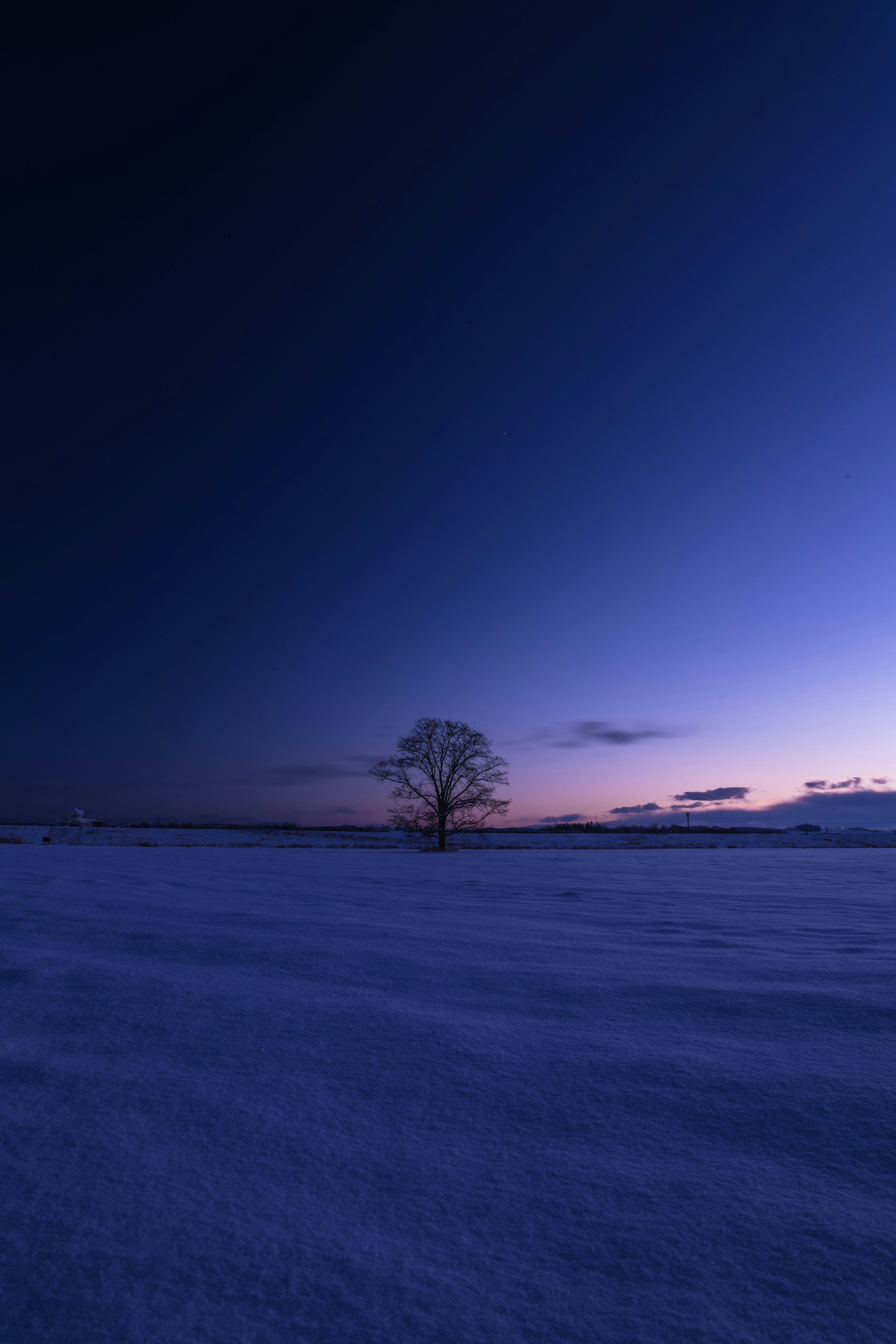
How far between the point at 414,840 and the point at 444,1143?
78.3 feet

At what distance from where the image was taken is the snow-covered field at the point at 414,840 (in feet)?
74.7

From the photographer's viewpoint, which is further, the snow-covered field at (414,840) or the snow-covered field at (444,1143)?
the snow-covered field at (414,840)

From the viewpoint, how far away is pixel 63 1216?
105 cm

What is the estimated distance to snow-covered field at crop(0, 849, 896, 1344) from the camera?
2.87ft

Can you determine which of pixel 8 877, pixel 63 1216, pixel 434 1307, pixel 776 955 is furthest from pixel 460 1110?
pixel 8 877

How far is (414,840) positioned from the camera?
80.0 feet

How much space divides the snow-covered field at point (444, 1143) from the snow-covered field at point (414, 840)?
47.6ft

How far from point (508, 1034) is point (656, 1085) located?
18.1 inches

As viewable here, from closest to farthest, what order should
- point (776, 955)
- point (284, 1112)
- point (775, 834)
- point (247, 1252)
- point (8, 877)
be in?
point (247, 1252), point (284, 1112), point (776, 955), point (8, 877), point (775, 834)

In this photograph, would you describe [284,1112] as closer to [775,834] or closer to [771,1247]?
[771,1247]

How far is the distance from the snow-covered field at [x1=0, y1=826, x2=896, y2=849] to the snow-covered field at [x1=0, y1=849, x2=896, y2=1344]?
47.6ft

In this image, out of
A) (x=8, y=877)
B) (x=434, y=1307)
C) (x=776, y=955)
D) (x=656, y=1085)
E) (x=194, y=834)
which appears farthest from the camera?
(x=194, y=834)

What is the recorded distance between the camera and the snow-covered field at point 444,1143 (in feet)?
2.87

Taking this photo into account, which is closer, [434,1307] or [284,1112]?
[434,1307]
